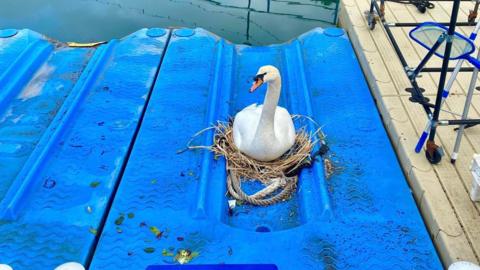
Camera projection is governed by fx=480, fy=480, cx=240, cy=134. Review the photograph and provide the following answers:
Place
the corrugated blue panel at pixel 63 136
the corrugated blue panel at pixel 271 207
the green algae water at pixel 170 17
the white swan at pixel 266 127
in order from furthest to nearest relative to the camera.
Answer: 1. the green algae water at pixel 170 17
2. the white swan at pixel 266 127
3. the corrugated blue panel at pixel 63 136
4. the corrugated blue panel at pixel 271 207

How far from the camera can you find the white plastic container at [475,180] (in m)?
2.59

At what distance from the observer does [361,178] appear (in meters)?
3.06

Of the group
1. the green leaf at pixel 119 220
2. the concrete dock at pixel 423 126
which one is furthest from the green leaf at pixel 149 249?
the concrete dock at pixel 423 126

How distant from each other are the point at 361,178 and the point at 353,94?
38.8 inches

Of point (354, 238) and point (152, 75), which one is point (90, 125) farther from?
point (354, 238)

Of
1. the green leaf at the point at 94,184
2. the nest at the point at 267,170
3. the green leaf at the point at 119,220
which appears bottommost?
the green leaf at the point at 119,220

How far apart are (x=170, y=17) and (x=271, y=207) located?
4.13m

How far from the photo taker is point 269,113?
9.78ft

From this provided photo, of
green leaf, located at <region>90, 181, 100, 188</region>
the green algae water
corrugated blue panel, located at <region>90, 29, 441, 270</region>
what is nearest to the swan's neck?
corrugated blue panel, located at <region>90, 29, 441, 270</region>

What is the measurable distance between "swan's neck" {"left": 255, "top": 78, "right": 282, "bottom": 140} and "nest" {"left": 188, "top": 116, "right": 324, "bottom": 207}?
0.79 feet

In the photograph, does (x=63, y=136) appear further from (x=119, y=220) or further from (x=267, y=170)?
(x=267, y=170)

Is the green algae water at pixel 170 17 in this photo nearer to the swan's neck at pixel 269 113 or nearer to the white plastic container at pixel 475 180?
the swan's neck at pixel 269 113

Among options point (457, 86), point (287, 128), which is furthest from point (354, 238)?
point (457, 86)

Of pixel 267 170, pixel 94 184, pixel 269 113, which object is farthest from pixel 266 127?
pixel 94 184
